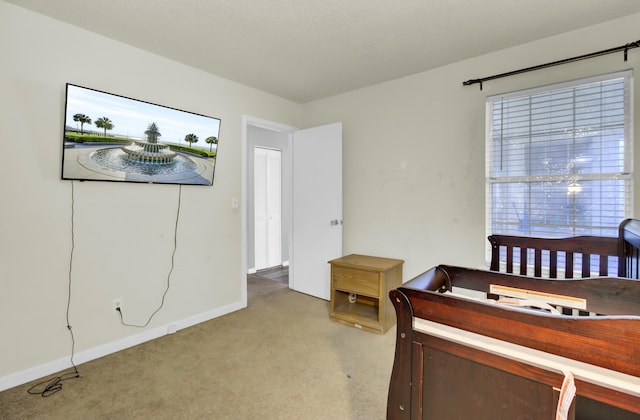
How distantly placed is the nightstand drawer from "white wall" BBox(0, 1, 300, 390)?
4.03 ft

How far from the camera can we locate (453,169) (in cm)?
279

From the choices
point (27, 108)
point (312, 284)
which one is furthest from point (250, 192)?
point (27, 108)

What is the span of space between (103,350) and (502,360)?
9.00ft

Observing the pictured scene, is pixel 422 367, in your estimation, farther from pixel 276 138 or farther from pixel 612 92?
pixel 276 138

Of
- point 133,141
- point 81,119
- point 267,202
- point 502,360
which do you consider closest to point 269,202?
point 267,202

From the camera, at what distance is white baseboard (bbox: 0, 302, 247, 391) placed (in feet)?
6.50

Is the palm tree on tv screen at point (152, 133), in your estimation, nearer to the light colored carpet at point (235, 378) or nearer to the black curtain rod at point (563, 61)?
the light colored carpet at point (235, 378)

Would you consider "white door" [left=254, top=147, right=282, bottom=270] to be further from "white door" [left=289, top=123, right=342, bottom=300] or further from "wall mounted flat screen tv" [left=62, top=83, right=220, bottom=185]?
"wall mounted flat screen tv" [left=62, top=83, right=220, bottom=185]

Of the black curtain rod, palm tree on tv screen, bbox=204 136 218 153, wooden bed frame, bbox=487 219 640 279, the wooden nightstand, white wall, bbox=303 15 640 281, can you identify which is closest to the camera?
wooden bed frame, bbox=487 219 640 279

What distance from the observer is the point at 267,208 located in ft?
17.0

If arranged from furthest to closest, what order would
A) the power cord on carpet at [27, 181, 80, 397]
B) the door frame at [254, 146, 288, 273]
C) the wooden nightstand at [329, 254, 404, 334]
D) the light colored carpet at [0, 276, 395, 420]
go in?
the door frame at [254, 146, 288, 273]
the wooden nightstand at [329, 254, 404, 334]
the power cord on carpet at [27, 181, 80, 397]
the light colored carpet at [0, 276, 395, 420]

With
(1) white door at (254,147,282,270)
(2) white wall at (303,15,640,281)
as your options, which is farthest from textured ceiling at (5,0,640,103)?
(1) white door at (254,147,282,270)

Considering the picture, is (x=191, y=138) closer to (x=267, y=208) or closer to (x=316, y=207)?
(x=316, y=207)

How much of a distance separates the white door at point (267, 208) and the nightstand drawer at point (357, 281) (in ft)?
7.69
